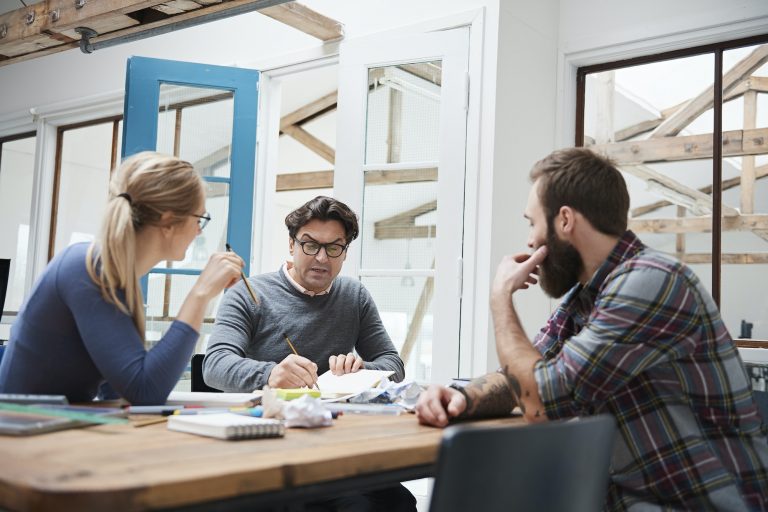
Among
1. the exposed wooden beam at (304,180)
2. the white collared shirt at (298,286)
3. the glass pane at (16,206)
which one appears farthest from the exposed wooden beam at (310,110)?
the white collared shirt at (298,286)

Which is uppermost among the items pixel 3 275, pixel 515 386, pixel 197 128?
pixel 197 128

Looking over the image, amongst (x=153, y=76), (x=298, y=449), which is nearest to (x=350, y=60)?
(x=153, y=76)

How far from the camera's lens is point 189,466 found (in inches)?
41.2

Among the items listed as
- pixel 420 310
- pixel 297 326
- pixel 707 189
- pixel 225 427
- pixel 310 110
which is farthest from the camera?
pixel 310 110

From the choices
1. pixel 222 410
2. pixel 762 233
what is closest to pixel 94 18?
pixel 222 410

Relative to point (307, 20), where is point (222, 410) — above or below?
below

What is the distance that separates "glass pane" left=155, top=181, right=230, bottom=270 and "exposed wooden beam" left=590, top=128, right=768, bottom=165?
80.2 inches

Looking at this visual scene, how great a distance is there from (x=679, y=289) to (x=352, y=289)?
1.48m

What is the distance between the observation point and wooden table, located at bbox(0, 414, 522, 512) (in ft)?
2.97

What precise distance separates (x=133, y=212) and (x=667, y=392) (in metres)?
1.18

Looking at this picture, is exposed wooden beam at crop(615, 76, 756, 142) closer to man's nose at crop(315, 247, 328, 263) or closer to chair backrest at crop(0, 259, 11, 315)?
man's nose at crop(315, 247, 328, 263)

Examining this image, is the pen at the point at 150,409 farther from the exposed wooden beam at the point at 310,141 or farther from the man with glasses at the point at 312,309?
the exposed wooden beam at the point at 310,141

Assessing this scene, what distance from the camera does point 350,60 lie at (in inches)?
171

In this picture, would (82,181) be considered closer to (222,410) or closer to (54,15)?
(54,15)
